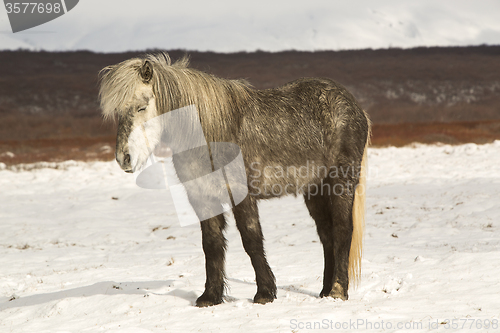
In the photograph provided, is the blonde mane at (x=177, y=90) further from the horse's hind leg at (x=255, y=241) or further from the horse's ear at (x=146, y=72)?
the horse's hind leg at (x=255, y=241)

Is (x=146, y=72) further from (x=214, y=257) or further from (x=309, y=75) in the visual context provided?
(x=309, y=75)

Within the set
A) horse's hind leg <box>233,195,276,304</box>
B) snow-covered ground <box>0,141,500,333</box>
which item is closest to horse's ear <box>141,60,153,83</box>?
horse's hind leg <box>233,195,276,304</box>

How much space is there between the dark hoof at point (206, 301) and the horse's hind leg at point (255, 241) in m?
0.36

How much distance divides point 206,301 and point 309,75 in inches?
791

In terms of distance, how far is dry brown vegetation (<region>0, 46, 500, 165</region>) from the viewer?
16.3 metres

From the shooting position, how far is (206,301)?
3.94m

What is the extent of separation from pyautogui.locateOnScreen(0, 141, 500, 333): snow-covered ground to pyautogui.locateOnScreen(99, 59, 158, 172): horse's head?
1386mm

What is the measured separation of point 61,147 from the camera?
16.1 meters

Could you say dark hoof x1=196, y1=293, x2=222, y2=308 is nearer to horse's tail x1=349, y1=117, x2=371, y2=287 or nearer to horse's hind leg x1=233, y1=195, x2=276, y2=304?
horse's hind leg x1=233, y1=195, x2=276, y2=304

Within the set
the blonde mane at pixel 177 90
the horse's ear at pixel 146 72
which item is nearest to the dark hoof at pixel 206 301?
the blonde mane at pixel 177 90

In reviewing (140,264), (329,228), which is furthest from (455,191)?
(140,264)

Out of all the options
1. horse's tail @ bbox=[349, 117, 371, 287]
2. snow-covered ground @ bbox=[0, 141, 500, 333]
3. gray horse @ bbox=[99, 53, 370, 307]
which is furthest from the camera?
horse's tail @ bbox=[349, 117, 371, 287]

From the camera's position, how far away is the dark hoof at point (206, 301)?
393 cm

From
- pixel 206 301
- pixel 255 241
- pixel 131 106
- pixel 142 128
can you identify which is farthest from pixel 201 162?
pixel 206 301
